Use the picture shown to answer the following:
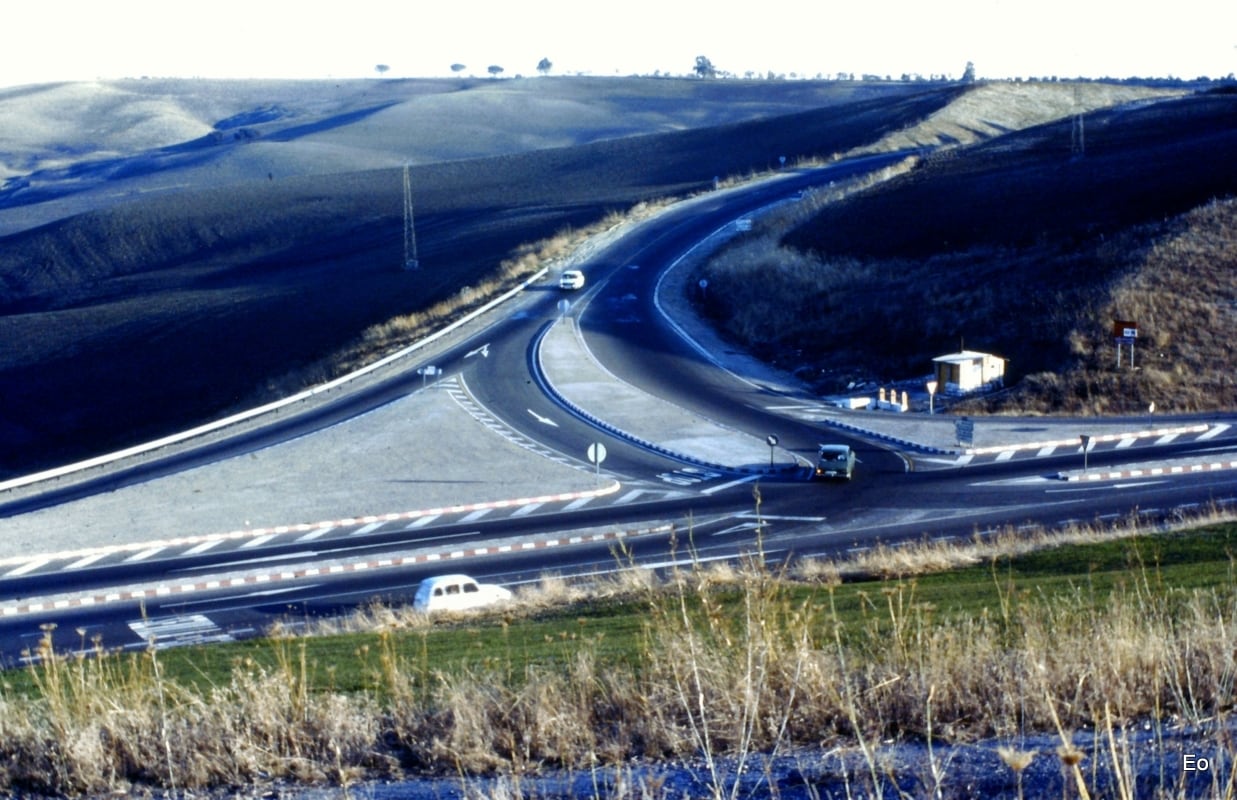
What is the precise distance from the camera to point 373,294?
60.8 meters

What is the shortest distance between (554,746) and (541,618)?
8.72 metres

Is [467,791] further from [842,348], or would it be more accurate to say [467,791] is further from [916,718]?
[842,348]

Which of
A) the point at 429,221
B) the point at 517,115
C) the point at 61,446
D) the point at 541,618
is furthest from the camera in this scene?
the point at 517,115

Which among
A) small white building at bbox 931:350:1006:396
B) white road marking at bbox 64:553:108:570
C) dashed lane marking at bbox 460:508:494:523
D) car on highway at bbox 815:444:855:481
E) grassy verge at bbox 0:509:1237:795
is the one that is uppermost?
grassy verge at bbox 0:509:1237:795

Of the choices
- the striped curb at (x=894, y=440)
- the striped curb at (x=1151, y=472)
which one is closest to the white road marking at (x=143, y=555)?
the striped curb at (x=894, y=440)

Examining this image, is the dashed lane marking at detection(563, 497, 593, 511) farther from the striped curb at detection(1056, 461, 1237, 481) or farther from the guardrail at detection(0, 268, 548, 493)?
the guardrail at detection(0, 268, 548, 493)

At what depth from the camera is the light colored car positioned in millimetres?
18547

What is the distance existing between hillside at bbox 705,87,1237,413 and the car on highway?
872cm

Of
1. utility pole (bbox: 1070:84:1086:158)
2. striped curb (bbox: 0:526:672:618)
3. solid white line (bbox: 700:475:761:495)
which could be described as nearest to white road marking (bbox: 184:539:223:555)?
Result: striped curb (bbox: 0:526:672:618)

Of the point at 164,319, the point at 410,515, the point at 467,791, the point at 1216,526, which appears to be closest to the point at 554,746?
the point at 467,791

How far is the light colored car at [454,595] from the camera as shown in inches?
730

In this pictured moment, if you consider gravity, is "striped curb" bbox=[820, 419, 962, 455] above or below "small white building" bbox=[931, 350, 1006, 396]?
below

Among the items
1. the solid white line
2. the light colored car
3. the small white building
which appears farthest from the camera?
the small white building

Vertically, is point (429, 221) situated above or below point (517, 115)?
below
